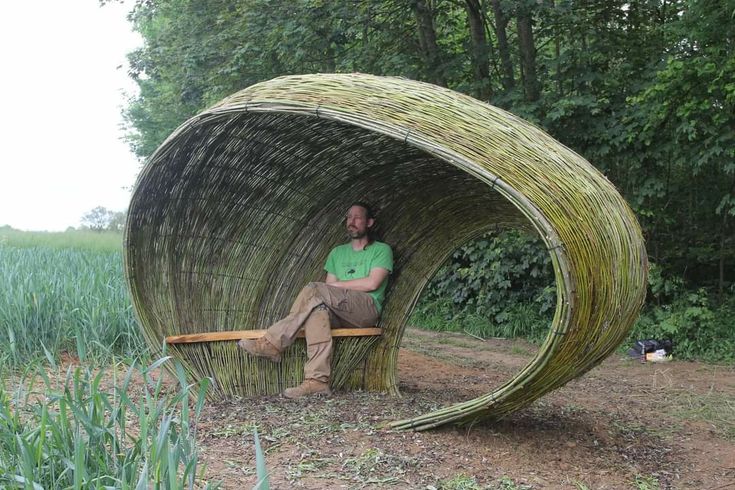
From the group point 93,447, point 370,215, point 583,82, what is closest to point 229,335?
point 370,215

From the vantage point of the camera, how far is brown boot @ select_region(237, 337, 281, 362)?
173 inches

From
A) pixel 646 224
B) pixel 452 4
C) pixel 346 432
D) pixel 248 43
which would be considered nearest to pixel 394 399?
pixel 346 432

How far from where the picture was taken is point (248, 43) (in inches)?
330

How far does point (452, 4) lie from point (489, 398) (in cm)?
667

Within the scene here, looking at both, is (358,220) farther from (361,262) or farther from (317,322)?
(317,322)

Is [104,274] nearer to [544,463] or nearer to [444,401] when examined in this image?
[444,401]

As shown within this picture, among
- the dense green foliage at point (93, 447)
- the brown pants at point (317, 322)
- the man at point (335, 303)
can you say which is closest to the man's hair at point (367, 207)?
the man at point (335, 303)

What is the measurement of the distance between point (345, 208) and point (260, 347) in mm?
1141

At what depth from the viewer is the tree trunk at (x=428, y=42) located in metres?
8.25

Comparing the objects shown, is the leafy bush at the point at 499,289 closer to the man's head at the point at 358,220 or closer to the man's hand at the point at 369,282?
the man's head at the point at 358,220

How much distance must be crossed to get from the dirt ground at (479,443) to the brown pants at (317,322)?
219 mm

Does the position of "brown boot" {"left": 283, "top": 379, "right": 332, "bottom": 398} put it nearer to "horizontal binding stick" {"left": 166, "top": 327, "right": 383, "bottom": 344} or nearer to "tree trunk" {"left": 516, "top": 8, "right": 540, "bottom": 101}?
"horizontal binding stick" {"left": 166, "top": 327, "right": 383, "bottom": 344}

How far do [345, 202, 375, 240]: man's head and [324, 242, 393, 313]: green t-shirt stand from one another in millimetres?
101

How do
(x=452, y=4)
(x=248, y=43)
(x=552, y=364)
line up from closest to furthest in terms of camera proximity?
(x=552, y=364) < (x=248, y=43) < (x=452, y=4)
